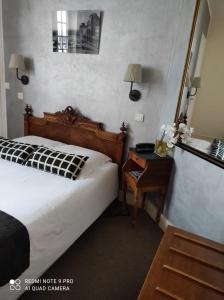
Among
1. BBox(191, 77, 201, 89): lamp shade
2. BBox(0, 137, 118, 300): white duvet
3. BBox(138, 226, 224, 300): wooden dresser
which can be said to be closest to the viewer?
BBox(138, 226, 224, 300): wooden dresser

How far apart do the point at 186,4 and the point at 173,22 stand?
0.61 feet

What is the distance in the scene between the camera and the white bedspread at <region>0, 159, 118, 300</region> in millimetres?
1444

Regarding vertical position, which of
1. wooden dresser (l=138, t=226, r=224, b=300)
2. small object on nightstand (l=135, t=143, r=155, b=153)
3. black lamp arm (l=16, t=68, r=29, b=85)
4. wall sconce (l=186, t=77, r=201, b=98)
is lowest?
wooden dresser (l=138, t=226, r=224, b=300)

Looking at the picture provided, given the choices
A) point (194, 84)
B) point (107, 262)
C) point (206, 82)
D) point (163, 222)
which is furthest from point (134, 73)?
point (107, 262)

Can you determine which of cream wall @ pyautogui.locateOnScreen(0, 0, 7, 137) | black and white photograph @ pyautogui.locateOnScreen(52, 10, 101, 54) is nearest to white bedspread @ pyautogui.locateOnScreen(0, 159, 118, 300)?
cream wall @ pyautogui.locateOnScreen(0, 0, 7, 137)

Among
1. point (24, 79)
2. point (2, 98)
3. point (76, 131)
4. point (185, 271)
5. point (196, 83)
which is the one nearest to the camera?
point (185, 271)

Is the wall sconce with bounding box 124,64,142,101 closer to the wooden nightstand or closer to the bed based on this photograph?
the bed

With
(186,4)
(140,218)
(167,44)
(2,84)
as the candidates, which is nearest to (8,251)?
(140,218)

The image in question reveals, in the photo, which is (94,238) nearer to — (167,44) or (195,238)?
(195,238)

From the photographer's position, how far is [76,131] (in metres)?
2.84

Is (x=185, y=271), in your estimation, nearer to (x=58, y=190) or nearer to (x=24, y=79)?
(x=58, y=190)

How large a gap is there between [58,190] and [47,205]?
24 centimetres

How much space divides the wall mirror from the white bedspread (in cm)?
102

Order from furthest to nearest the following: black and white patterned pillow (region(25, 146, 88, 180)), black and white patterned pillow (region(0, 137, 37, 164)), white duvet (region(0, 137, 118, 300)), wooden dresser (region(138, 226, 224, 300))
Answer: black and white patterned pillow (region(0, 137, 37, 164))
black and white patterned pillow (region(25, 146, 88, 180))
white duvet (region(0, 137, 118, 300))
wooden dresser (region(138, 226, 224, 300))
